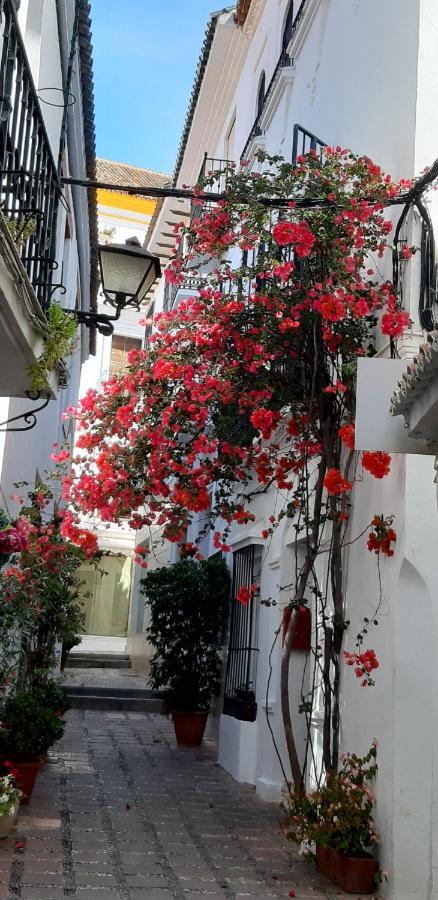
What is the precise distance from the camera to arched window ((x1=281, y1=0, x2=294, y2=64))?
37.7ft

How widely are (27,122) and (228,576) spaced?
8.15 m

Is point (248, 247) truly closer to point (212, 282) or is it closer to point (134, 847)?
point (212, 282)

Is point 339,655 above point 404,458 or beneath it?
beneath

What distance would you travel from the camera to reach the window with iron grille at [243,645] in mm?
10805

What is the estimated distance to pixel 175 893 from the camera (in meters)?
6.19

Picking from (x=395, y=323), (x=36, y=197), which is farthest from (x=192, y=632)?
(x=36, y=197)

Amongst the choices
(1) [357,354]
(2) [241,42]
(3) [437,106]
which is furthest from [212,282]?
(2) [241,42]

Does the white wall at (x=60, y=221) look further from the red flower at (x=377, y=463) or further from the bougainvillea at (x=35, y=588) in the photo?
the red flower at (x=377, y=463)

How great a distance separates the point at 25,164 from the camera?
5.64 metres

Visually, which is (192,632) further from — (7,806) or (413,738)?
(413,738)

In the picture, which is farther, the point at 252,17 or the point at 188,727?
the point at 252,17

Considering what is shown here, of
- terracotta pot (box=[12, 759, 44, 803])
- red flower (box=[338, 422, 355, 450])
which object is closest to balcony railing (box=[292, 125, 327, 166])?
red flower (box=[338, 422, 355, 450])

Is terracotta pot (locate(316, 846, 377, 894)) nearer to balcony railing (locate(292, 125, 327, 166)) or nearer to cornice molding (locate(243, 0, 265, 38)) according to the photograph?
balcony railing (locate(292, 125, 327, 166))

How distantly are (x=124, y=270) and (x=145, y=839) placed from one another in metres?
4.44
